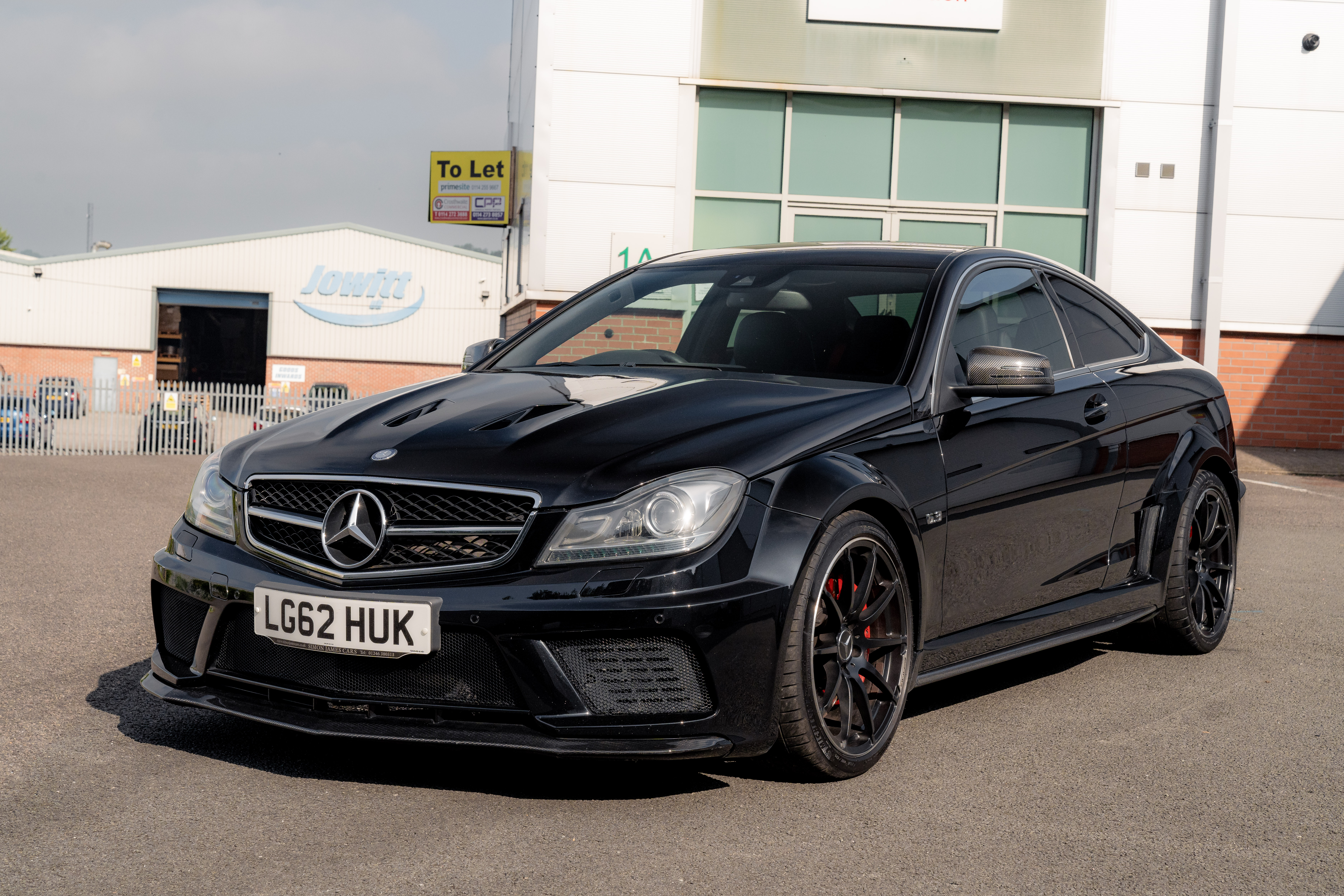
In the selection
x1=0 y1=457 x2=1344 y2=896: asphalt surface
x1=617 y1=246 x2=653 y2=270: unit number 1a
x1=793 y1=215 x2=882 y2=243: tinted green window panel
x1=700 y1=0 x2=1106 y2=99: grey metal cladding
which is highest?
x1=700 y1=0 x2=1106 y2=99: grey metal cladding

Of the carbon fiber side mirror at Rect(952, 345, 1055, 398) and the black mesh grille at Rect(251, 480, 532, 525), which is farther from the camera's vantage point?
the carbon fiber side mirror at Rect(952, 345, 1055, 398)

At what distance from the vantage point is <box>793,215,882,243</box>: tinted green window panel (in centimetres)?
1492

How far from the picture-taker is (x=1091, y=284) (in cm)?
525

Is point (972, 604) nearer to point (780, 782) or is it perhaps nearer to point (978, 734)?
point (978, 734)

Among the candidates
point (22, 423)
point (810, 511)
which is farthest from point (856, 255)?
point (22, 423)

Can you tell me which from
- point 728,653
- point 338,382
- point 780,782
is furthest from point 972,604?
point 338,382

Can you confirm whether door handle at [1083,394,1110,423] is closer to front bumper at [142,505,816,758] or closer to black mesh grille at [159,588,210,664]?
front bumper at [142,505,816,758]

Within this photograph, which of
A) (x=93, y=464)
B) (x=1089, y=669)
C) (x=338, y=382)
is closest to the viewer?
(x=1089, y=669)

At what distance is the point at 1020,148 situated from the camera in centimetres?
1510

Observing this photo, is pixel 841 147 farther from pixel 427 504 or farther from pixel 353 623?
pixel 353 623

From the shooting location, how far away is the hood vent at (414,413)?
144 inches

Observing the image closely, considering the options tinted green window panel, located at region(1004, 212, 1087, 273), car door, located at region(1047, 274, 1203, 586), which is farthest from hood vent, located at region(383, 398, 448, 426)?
tinted green window panel, located at region(1004, 212, 1087, 273)

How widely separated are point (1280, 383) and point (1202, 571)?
1105 cm

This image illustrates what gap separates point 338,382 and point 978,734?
160ft
